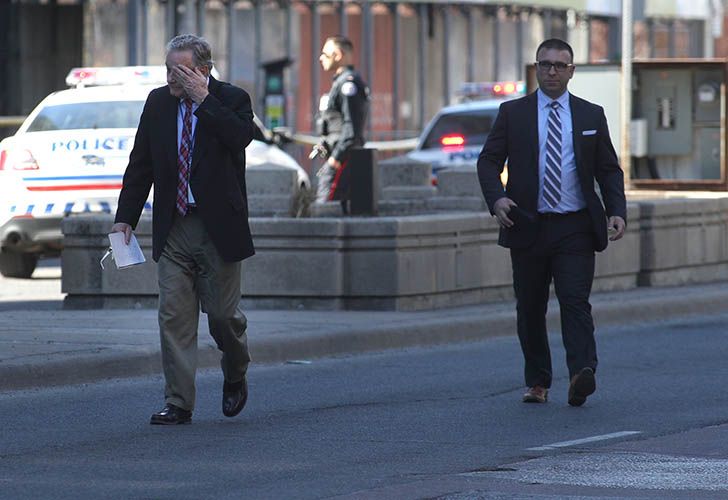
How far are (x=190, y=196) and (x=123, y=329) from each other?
12.0 feet

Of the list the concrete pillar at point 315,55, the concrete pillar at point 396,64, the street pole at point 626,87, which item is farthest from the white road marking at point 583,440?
the concrete pillar at point 396,64

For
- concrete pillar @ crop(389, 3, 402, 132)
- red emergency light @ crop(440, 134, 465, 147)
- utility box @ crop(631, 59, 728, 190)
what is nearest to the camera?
utility box @ crop(631, 59, 728, 190)

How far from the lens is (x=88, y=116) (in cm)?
1762

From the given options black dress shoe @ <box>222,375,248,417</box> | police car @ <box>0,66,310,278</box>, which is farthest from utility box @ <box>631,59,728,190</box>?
black dress shoe @ <box>222,375,248,417</box>

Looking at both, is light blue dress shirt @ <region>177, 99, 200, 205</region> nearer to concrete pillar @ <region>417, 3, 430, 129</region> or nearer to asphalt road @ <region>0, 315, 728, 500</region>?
asphalt road @ <region>0, 315, 728, 500</region>

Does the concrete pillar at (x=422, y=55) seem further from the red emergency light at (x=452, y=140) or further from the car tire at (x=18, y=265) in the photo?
the car tire at (x=18, y=265)

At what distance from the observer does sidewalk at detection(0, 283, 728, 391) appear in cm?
1077

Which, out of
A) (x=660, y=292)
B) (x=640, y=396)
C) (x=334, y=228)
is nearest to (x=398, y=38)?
(x=660, y=292)

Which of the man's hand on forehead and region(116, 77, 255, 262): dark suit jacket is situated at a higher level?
the man's hand on forehead

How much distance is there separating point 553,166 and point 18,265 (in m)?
9.60

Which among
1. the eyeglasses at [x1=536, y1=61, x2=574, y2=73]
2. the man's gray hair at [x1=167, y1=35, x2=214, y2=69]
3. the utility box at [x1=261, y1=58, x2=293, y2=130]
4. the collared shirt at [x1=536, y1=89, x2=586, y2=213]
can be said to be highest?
the utility box at [x1=261, y1=58, x2=293, y2=130]

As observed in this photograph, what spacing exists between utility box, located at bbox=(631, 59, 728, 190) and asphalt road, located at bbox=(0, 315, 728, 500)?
9621 millimetres

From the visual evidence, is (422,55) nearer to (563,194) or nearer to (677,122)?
(677,122)

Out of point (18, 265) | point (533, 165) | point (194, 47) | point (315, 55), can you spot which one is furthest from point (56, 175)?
point (315, 55)
